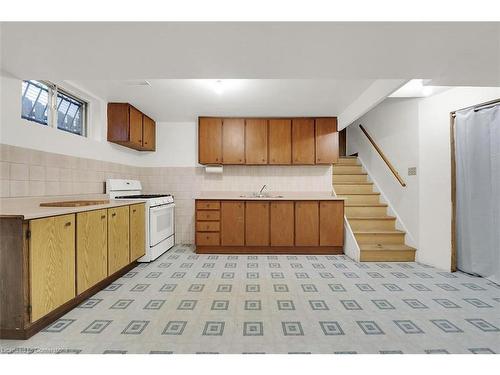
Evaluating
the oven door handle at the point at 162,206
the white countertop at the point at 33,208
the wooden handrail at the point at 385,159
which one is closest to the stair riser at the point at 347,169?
the wooden handrail at the point at 385,159

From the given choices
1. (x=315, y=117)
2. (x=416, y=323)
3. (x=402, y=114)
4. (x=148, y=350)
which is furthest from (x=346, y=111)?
(x=148, y=350)

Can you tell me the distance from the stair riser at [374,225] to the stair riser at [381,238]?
0.82ft

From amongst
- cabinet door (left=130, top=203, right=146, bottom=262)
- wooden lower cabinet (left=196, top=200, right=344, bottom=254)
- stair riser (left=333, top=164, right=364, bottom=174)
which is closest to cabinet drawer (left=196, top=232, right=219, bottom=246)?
wooden lower cabinet (left=196, top=200, right=344, bottom=254)

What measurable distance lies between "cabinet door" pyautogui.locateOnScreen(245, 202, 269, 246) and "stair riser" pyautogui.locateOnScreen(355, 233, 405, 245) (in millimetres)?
1446

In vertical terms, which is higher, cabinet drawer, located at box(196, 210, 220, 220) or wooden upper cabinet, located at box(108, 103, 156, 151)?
wooden upper cabinet, located at box(108, 103, 156, 151)

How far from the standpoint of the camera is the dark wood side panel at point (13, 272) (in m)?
1.74

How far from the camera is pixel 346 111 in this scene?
4.02 meters

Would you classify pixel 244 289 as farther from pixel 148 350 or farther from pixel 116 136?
pixel 116 136

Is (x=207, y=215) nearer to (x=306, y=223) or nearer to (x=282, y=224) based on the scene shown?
(x=282, y=224)

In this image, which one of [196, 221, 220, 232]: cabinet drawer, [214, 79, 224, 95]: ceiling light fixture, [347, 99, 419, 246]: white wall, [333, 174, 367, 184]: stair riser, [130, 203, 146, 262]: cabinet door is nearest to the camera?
[214, 79, 224, 95]: ceiling light fixture

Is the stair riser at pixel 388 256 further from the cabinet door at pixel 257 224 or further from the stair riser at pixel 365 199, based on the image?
the cabinet door at pixel 257 224

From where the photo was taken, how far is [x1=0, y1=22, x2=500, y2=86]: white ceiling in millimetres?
1556

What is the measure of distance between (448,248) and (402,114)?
2.04 m

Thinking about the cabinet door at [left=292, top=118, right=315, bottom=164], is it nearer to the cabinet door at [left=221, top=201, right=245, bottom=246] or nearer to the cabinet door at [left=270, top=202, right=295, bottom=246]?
the cabinet door at [left=270, top=202, right=295, bottom=246]
